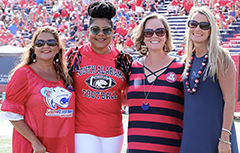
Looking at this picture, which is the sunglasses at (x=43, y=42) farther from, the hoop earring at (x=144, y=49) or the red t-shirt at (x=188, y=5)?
the red t-shirt at (x=188, y=5)

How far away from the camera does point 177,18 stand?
16516 mm

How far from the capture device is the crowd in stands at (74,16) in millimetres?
15000

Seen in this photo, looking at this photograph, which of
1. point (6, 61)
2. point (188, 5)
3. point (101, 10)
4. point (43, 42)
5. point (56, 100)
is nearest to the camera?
point (56, 100)

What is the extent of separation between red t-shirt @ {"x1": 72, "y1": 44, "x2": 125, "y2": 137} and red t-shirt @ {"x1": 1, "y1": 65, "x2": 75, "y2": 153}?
0.24 metres

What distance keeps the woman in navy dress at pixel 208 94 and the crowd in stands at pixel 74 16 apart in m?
11.1

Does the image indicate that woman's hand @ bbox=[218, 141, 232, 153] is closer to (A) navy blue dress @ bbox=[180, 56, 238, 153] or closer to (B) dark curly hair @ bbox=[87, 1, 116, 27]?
(A) navy blue dress @ bbox=[180, 56, 238, 153]

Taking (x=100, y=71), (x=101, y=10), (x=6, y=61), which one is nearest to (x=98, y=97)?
(x=100, y=71)

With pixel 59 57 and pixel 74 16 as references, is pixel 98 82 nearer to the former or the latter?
pixel 59 57

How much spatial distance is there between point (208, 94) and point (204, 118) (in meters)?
0.18

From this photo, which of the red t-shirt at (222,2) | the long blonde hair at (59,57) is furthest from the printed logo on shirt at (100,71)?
the red t-shirt at (222,2)

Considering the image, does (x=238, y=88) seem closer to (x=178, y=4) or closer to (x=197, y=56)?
(x=197, y=56)

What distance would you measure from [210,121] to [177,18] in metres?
14.0

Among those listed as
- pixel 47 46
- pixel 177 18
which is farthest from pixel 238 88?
pixel 177 18

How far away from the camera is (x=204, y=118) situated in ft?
9.70
